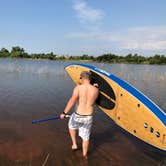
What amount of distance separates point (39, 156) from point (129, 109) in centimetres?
252

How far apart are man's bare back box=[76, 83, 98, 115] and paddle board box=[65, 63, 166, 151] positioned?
1.09 m

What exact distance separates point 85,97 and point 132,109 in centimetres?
139

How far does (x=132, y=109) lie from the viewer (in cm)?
602

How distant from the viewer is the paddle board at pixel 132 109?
18.2ft

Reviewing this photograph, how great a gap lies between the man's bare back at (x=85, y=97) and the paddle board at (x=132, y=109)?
1.09 metres

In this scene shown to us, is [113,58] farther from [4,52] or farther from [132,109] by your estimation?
[132,109]

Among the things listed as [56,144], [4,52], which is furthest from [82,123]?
[4,52]

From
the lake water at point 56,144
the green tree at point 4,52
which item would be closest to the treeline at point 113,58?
the green tree at point 4,52

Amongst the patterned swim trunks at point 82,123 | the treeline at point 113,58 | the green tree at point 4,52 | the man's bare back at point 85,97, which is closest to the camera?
the man's bare back at point 85,97

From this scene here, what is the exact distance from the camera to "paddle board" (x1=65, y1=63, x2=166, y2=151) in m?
5.56

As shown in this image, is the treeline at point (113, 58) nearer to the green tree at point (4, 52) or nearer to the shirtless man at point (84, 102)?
the green tree at point (4, 52)

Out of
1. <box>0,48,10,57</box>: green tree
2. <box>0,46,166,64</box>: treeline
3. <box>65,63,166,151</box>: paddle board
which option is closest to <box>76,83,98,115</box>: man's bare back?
<box>65,63,166,151</box>: paddle board

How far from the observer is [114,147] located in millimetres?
6633

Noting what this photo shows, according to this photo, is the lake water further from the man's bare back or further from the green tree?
the green tree
